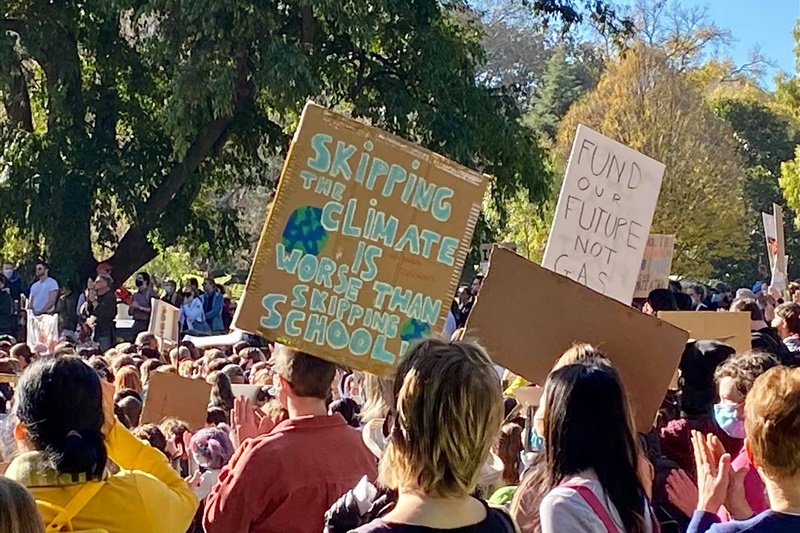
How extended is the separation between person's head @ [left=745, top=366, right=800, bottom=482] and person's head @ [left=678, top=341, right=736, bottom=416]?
1.46 meters

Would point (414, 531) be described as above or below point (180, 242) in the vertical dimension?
below

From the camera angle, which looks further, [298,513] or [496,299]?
[496,299]

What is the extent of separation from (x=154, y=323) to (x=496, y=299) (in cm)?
821

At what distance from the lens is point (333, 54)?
17766 millimetres

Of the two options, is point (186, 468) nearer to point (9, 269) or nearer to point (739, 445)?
point (739, 445)

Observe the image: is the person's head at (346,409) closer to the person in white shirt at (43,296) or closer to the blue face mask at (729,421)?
the blue face mask at (729,421)

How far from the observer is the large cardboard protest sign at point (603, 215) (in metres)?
5.65

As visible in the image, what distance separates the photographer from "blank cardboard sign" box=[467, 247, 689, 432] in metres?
3.76

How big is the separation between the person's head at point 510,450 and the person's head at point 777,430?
1.58 meters

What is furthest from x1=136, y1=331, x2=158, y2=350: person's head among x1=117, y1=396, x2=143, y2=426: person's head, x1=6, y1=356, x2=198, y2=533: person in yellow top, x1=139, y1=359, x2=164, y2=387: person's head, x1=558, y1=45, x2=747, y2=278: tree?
x1=558, y1=45, x2=747, y2=278: tree

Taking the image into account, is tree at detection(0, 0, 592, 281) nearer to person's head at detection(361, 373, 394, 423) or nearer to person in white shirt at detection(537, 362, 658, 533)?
person's head at detection(361, 373, 394, 423)

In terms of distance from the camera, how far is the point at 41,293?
53.5 feet

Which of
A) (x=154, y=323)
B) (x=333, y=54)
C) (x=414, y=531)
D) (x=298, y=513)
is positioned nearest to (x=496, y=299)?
(x=298, y=513)

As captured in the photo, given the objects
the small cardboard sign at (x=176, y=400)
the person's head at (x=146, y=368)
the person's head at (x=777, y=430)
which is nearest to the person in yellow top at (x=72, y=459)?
the person's head at (x=777, y=430)
